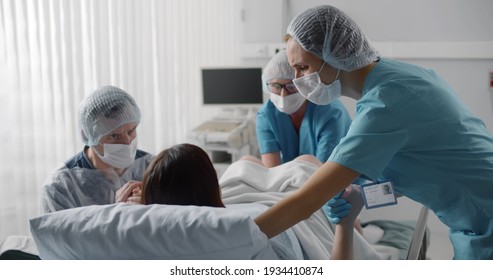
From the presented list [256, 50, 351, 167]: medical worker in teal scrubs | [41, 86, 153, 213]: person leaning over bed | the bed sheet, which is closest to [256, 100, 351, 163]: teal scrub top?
[256, 50, 351, 167]: medical worker in teal scrubs

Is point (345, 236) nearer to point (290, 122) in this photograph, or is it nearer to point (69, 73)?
point (290, 122)

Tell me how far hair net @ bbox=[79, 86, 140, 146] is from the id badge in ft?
3.01

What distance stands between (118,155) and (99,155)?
0.24 ft

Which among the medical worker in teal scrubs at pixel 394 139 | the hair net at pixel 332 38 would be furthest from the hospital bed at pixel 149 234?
the hair net at pixel 332 38

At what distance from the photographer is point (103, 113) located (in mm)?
1939

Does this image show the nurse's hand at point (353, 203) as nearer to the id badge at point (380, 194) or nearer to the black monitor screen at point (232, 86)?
the id badge at point (380, 194)

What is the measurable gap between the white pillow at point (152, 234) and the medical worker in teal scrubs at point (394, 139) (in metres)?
0.11

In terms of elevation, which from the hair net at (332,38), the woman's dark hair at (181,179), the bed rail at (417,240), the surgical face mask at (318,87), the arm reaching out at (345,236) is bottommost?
the bed rail at (417,240)

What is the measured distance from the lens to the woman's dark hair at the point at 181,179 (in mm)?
1402

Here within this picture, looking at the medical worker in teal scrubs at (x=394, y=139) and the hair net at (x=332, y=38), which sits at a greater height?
the hair net at (x=332, y=38)

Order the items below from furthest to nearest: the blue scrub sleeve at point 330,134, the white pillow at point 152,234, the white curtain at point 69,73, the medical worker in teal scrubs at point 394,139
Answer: the blue scrub sleeve at point 330,134 < the white curtain at point 69,73 < the medical worker in teal scrubs at point 394,139 < the white pillow at point 152,234

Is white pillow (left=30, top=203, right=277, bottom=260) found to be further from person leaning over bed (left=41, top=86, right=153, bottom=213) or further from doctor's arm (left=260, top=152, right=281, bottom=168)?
doctor's arm (left=260, top=152, right=281, bottom=168)

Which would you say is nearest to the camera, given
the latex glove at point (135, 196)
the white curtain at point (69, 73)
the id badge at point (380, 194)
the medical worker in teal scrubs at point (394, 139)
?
the medical worker in teal scrubs at point (394, 139)

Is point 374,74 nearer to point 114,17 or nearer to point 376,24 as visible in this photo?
point 114,17
